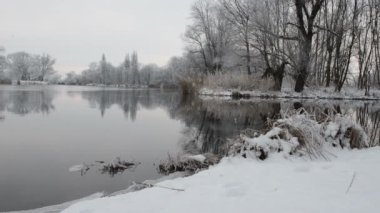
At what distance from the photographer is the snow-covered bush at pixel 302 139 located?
457 cm

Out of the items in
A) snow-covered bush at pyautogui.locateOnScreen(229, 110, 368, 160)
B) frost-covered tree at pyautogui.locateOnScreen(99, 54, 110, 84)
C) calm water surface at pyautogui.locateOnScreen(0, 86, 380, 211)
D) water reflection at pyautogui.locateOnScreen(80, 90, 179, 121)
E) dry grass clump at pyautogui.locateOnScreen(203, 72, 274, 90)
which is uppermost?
frost-covered tree at pyautogui.locateOnScreen(99, 54, 110, 84)

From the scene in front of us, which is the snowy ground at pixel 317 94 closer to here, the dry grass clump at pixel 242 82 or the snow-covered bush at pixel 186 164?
the dry grass clump at pixel 242 82

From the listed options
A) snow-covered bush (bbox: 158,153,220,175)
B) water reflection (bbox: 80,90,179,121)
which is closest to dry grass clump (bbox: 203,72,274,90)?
water reflection (bbox: 80,90,179,121)

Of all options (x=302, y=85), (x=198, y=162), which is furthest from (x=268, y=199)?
(x=302, y=85)

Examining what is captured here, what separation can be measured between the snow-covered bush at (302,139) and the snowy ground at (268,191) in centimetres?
37

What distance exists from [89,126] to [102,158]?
3905 mm

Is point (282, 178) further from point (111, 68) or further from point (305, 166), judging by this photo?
point (111, 68)

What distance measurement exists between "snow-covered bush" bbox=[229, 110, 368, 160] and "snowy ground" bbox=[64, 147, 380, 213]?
369 millimetres

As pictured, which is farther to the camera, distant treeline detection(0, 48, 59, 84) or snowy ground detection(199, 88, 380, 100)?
distant treeline detection(0, 48, 59, 84)

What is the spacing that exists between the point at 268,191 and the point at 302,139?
189 cm

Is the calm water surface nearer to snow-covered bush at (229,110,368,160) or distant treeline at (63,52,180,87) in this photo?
snow-covered bush at (229,110,368,160)

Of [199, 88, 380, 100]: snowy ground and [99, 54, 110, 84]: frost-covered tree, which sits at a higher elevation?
[99, 54, 110, 84]: frost-covered tree

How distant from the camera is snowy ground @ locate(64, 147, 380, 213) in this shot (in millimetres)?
2666

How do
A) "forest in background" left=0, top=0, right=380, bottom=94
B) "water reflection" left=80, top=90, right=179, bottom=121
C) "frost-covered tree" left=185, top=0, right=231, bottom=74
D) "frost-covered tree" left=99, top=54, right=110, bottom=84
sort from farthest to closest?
"frost-covered tree" left=99, top=54, right=110, bottom=84 → "frost-covered tree" left=185, top=0, right=231, bottom=74 → "forest in background" left=0, top=0, right=380, bottom=94 → "water reflection" left=80, top=90, right=179, bottom=121
